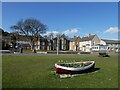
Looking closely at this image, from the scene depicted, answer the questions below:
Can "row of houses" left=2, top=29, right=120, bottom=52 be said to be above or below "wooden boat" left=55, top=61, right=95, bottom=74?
above

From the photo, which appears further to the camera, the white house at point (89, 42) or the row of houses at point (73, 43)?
the row of houses at point (73, 43)

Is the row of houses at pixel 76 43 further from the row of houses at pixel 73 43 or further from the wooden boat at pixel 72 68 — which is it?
the wooden boat at pixel 72 68

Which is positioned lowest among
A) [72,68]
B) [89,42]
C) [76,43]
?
[72,68]

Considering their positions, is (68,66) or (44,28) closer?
(68,66)

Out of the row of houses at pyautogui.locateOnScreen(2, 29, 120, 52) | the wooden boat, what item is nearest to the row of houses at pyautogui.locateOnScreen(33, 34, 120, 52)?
the row of houses at pyautogui.locateOnScreen(2, 29, 120, 52)

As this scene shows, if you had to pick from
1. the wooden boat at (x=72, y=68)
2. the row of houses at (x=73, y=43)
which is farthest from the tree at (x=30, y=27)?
the wooden boat at (x=72, y=68)

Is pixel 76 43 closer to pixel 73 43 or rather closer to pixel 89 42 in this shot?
pixel 73 43

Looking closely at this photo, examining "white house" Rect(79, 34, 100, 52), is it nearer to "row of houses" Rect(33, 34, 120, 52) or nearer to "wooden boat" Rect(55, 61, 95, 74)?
"row of houses" Rect(33, 34, 120, 52)

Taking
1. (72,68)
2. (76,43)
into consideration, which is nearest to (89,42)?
(76,43)

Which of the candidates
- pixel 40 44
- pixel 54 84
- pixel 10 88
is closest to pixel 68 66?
pixel 54 84

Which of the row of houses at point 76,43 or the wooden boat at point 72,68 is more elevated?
the row of houses at point 76,43

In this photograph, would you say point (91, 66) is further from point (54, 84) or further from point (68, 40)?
point (68, 40)

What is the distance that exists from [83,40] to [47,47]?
22.9 metres

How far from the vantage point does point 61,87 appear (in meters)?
12.8
